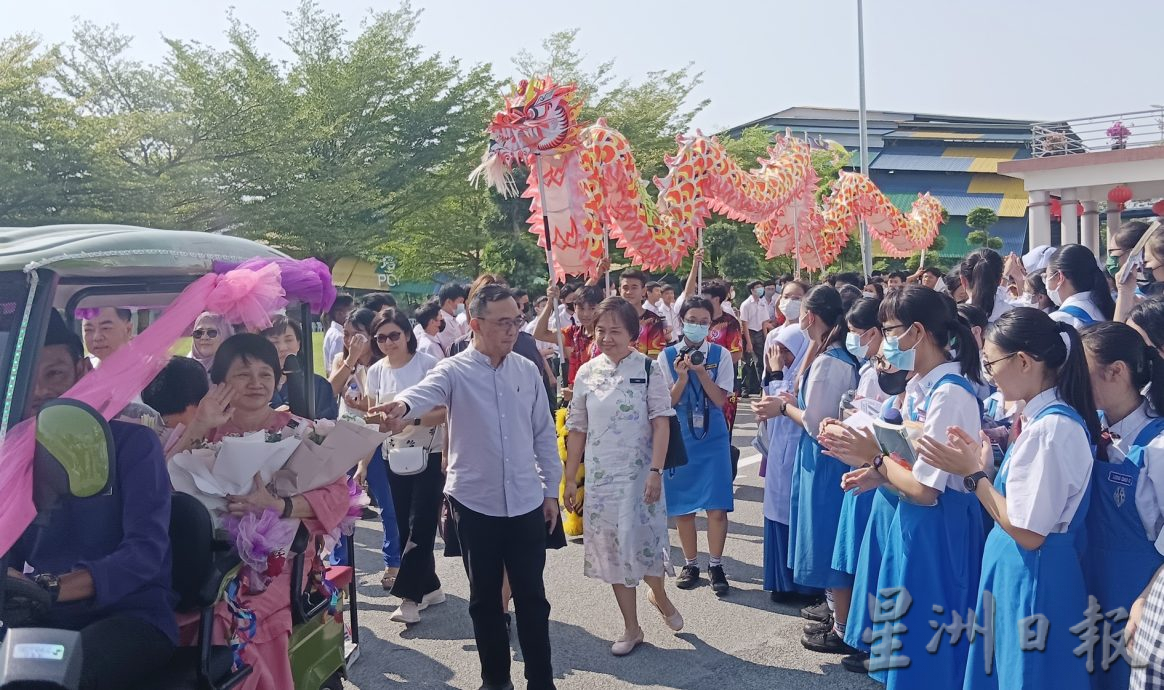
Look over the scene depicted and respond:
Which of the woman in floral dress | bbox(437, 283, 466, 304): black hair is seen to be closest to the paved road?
the woman in floral dress

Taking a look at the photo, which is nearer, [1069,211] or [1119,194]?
[1119,194]

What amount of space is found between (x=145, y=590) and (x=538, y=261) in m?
19.8

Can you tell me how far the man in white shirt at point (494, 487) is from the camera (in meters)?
4.05

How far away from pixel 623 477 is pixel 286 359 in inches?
67.8

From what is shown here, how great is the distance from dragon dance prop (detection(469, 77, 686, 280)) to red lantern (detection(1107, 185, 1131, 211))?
1360 centimetres

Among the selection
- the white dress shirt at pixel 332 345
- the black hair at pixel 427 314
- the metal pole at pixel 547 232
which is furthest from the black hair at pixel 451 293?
the black hair at pixel 427 314

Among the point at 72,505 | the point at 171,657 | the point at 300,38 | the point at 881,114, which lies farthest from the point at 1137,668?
the point at 881,114

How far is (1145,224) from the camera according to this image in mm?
6430

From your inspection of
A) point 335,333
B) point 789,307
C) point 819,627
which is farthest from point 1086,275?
point 335,333

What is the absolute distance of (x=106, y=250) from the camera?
104 inches

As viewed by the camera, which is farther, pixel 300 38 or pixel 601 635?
pixel 300 38

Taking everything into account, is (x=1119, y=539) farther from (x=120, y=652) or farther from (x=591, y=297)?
(x=591, y=297)

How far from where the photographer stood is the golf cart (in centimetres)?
222

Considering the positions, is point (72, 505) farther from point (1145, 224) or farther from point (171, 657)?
point (1145, 224)
